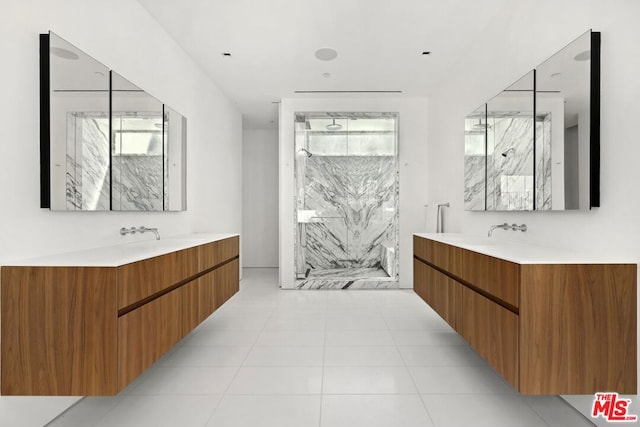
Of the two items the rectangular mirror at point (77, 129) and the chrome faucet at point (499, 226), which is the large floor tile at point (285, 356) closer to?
the rectangular mirror at point (77, 129)

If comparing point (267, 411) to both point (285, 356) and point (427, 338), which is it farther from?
point (427, 338)

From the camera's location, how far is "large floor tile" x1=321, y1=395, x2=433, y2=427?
1.90 meters

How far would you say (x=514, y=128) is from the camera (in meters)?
2.68

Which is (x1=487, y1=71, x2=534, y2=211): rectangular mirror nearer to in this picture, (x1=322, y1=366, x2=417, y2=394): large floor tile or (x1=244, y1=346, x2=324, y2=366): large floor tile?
(x1=322, y1=366, x2=417, y2=394): large floor tile

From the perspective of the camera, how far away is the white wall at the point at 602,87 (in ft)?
5.55

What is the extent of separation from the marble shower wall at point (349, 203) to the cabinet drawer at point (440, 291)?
1.48 meters

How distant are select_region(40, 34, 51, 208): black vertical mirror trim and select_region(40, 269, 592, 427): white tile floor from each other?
124 centimetres

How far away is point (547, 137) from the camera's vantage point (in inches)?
89.7

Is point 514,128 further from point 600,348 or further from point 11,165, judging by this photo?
point 11,165

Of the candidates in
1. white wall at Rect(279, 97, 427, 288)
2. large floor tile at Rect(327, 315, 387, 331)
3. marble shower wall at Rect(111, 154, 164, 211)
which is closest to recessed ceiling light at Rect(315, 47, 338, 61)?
white wall at Rect(279, 97, 427, 288)

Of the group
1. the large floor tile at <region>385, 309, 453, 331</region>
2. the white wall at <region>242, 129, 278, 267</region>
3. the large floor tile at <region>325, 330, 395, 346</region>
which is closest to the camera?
the large floor tile at <region>325, 330, 395, 346</region>

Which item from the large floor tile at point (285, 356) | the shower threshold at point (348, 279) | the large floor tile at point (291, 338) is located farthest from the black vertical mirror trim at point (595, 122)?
the shower threshold at point (348, 279)

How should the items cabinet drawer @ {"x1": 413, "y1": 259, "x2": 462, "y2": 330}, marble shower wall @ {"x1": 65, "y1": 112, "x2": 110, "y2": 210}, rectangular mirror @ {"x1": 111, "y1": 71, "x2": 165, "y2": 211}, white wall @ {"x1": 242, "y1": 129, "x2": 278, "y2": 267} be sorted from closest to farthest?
marble shower wall @ {"x1": 65, "y1": 112, "x2": 110, "y2": 210}, rectangular mirror @ {"x1": 111, "y1": 71, "x2": 165, "y2": 211}, cabinet drawer @ {"x1": 413, "y1": 259, "x2": 462, "y2": 330}, white wall @ {"x1": 242, "y1": 129, "x2": 278, "y2": 267}

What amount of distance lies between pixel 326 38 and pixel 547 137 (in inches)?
83.7
